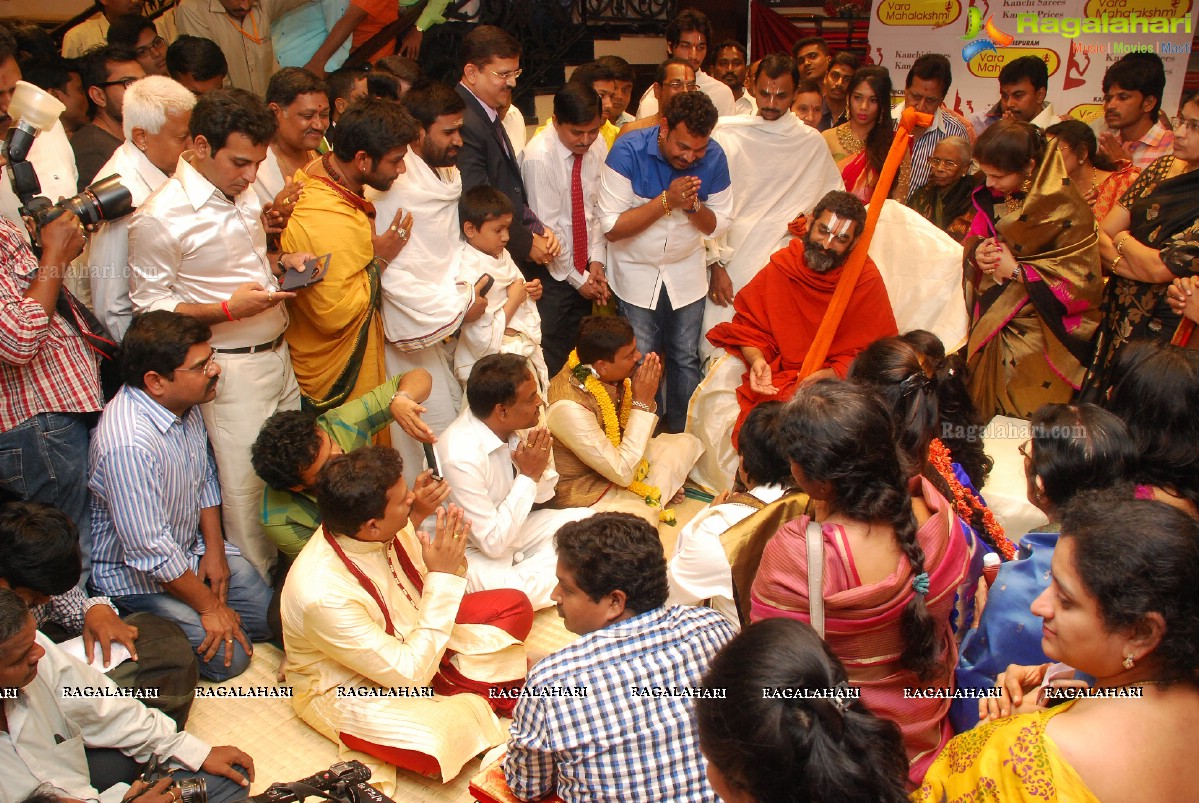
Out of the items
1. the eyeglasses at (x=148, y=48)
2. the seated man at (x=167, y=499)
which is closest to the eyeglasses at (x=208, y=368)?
the seated man at (x=167, y=499)

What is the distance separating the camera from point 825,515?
2.18 metres

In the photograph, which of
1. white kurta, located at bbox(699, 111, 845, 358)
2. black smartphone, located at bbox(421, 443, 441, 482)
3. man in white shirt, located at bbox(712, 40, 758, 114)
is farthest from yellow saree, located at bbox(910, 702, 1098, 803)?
man in white shirt, located at bbox(712, 40, 758, 114)

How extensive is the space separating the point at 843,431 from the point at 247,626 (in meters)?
2.34

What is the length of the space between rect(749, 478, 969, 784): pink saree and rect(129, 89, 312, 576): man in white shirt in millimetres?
2015

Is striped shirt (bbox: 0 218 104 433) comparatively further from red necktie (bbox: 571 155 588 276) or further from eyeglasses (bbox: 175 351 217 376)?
red necktie (bbox: 571 155 588 276)

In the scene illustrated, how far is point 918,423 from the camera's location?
272 centimetres

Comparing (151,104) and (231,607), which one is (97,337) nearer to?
(151,104)

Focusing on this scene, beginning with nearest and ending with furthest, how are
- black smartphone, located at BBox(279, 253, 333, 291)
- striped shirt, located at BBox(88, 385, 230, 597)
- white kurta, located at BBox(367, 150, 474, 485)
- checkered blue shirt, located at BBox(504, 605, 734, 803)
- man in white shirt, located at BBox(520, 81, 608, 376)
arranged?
checkered blue shirt, located at BBox(504, 605, 734, 803)
striped shirt, located at BBox(88, 385, 230, 597)
black smartphone, located at BBox(279, 253, 333, 291)
white kurta, located at BBox(367, 150, 474, 485)
man in white shirt, located at BBox(520, 81, 608, 376)

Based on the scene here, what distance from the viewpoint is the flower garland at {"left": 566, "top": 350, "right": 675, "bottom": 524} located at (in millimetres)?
4020

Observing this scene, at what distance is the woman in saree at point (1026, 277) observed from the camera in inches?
159

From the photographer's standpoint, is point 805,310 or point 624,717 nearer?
point 624,717

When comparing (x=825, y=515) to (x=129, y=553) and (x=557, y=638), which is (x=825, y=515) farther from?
A: (x=129, y=553)

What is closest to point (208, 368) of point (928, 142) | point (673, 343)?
point (673, 343)

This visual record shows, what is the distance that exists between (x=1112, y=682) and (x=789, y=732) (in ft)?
2.18
